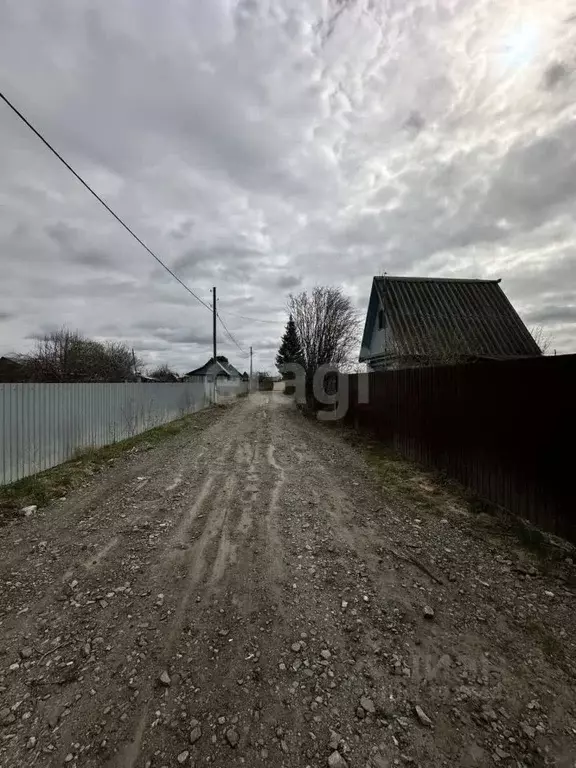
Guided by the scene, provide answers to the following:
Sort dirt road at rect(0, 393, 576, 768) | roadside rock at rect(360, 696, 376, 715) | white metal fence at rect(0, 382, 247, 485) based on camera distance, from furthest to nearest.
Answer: white metal fence at rect(0, 382, 247, 485) < roadside rock at rect(360, 696, 376, 715) < dirt road at rect(0, 393, 576, 768)

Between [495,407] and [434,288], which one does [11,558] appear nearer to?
[495,407]

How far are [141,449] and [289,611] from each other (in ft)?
21.7

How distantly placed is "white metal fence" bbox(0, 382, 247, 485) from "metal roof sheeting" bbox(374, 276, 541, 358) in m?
8.65

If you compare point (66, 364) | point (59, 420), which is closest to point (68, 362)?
point (66, 364)

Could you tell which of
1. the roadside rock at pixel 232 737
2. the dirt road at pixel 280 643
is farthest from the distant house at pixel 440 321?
the roadside rock at pixel 232 737

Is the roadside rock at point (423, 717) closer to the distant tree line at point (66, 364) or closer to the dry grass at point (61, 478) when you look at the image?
the dry grass at point (61, 478)

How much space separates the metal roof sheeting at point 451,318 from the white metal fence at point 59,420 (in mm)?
8653

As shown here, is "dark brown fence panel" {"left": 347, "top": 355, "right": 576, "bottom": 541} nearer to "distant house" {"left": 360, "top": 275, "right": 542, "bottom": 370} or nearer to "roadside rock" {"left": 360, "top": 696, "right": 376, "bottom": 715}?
"roadside rock" {"left": 360, "top": 696, "right": 376, "bottom": 715}

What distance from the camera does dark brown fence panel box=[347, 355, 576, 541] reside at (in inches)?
135

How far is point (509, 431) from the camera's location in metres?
4.13

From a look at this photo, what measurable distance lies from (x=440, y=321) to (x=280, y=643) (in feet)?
42.6

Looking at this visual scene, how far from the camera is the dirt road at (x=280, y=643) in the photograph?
1646 mm

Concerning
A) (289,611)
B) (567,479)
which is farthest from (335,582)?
(567,479)

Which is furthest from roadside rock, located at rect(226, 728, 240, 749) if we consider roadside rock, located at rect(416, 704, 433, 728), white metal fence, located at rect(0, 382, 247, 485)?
white metal fence, located at rect(0, 382, 247, 485)
